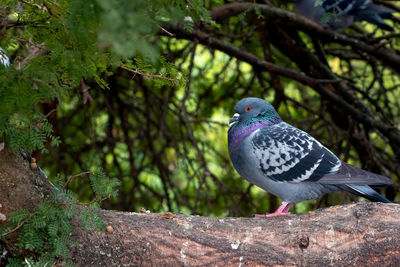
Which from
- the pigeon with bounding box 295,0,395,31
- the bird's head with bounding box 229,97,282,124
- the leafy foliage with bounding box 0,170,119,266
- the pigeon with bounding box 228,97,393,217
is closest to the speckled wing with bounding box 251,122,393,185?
the pigeon with bounding box 228,97,393,217

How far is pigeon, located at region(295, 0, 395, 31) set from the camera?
18.2ft

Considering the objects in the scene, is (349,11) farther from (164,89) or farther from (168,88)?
(164,89)

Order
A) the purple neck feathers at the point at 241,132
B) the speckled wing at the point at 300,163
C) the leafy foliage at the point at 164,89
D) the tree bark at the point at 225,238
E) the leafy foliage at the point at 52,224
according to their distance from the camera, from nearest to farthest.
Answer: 1. the leafy foliage at the point at 164,89
2. the leafy foliage at the point at 52,224
3. the tree bark at the point at 225,238
4. the speckled wing at the point at 300,163
5. the purple neck feathers at the point at 241,132

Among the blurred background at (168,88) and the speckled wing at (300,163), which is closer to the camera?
the blurred background at (168,88)

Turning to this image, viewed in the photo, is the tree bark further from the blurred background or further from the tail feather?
the tail feather

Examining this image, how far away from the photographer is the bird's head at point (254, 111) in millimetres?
3732

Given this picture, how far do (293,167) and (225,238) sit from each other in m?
0.89

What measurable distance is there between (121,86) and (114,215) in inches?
124

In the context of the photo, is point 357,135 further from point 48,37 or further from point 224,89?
point 48,37

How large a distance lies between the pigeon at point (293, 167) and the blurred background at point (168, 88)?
709 millimetres

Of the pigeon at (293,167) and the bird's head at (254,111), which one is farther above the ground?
the bird's head at (254,111)

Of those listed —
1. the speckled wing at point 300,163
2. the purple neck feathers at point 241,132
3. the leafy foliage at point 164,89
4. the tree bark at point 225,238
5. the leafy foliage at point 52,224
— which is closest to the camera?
the leafy foliage at point 164,89

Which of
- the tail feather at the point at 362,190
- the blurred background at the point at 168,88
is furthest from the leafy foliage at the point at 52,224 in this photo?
the tail feather at the point at 362,190

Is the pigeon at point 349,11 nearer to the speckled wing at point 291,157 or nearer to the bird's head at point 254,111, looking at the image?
the bird's head at point 254,111
